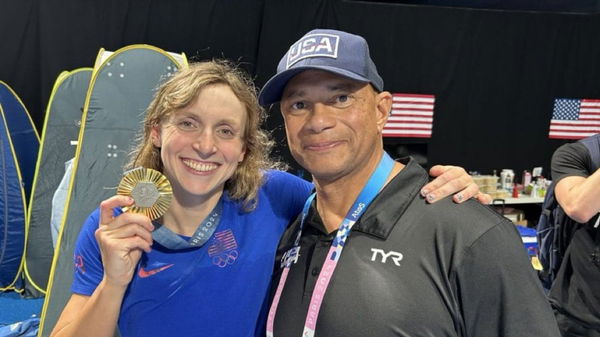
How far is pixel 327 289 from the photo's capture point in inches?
41.9

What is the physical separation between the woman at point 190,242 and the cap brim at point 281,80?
0.39 ft

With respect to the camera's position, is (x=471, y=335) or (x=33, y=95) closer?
(x=471, y=335)

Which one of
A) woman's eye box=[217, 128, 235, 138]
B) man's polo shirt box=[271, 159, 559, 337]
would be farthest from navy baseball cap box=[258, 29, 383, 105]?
man's polo shirt box=[271, 159, 559, 337]

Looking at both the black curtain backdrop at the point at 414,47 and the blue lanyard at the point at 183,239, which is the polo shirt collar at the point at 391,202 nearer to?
the blue lanyard at the point at 183,239

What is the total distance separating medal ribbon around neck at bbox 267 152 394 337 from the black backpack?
1101 mm

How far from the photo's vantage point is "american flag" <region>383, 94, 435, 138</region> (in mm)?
4871

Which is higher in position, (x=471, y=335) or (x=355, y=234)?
(x=355, y=234)

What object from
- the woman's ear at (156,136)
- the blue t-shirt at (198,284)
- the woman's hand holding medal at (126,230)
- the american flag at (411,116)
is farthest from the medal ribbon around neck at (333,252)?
the american flag at (411,116)

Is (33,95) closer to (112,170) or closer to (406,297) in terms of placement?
(112,170)

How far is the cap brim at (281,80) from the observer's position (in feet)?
3.58

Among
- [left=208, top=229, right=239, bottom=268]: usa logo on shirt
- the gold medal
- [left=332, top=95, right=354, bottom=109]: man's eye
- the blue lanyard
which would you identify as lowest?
[left=208, top=229, right=239, bottom=268]: usa logo on shirt

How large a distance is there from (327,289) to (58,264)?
190 cm

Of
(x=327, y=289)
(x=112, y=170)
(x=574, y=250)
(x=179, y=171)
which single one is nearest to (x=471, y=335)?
(x=327, y=289)

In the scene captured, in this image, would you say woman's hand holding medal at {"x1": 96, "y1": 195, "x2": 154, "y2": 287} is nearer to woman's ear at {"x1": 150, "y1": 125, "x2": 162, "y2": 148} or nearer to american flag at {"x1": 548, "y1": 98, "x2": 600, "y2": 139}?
woman's ear at {"x1": 150, "y1": 125, "x2": 162, "y2": 148}
